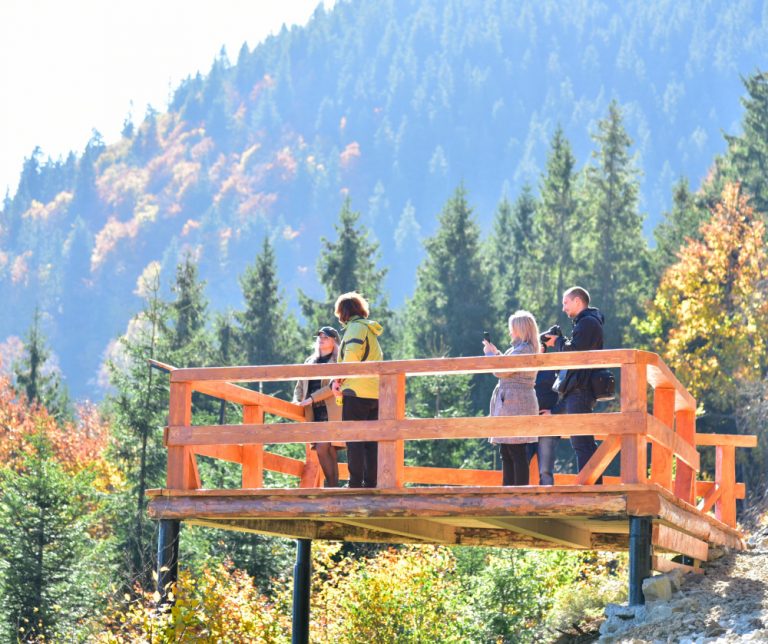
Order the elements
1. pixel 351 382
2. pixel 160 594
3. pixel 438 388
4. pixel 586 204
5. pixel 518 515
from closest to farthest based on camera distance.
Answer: pixel 518 515 < pixel 351 382 < pixel 160 594 < pixel 438 388 < pixel 586 204

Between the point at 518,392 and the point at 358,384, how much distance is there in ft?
4.41

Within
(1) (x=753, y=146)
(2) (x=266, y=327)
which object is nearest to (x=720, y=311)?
(1) (x=753, y=146)

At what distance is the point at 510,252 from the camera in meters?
65.6

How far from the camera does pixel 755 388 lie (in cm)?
3800

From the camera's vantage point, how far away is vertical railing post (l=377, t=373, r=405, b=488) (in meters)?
10.9

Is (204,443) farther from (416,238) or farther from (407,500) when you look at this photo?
(416,238)

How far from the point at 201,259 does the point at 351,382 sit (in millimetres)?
178946

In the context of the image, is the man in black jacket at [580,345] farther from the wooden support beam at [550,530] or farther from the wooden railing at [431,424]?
the wooden support beam at [550,530]

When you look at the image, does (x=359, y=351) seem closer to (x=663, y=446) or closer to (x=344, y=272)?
(x=663, y=446)

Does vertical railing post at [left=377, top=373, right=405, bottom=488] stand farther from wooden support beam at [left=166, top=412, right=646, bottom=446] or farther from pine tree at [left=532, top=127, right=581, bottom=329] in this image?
pine tree at [left=532, top=127, right=581, bottom=329]

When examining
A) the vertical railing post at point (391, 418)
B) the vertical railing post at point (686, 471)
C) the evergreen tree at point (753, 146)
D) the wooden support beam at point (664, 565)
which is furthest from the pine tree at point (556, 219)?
the vertical railing post at point (391, 418)

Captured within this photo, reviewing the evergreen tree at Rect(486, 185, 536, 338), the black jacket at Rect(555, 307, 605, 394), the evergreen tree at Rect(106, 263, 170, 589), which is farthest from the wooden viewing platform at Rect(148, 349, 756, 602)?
the evergreen tree at Rect(486, 185, 536, 338)

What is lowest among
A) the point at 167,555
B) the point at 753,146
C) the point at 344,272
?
the point at 167,555

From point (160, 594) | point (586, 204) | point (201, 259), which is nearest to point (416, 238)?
point (201, 259)
